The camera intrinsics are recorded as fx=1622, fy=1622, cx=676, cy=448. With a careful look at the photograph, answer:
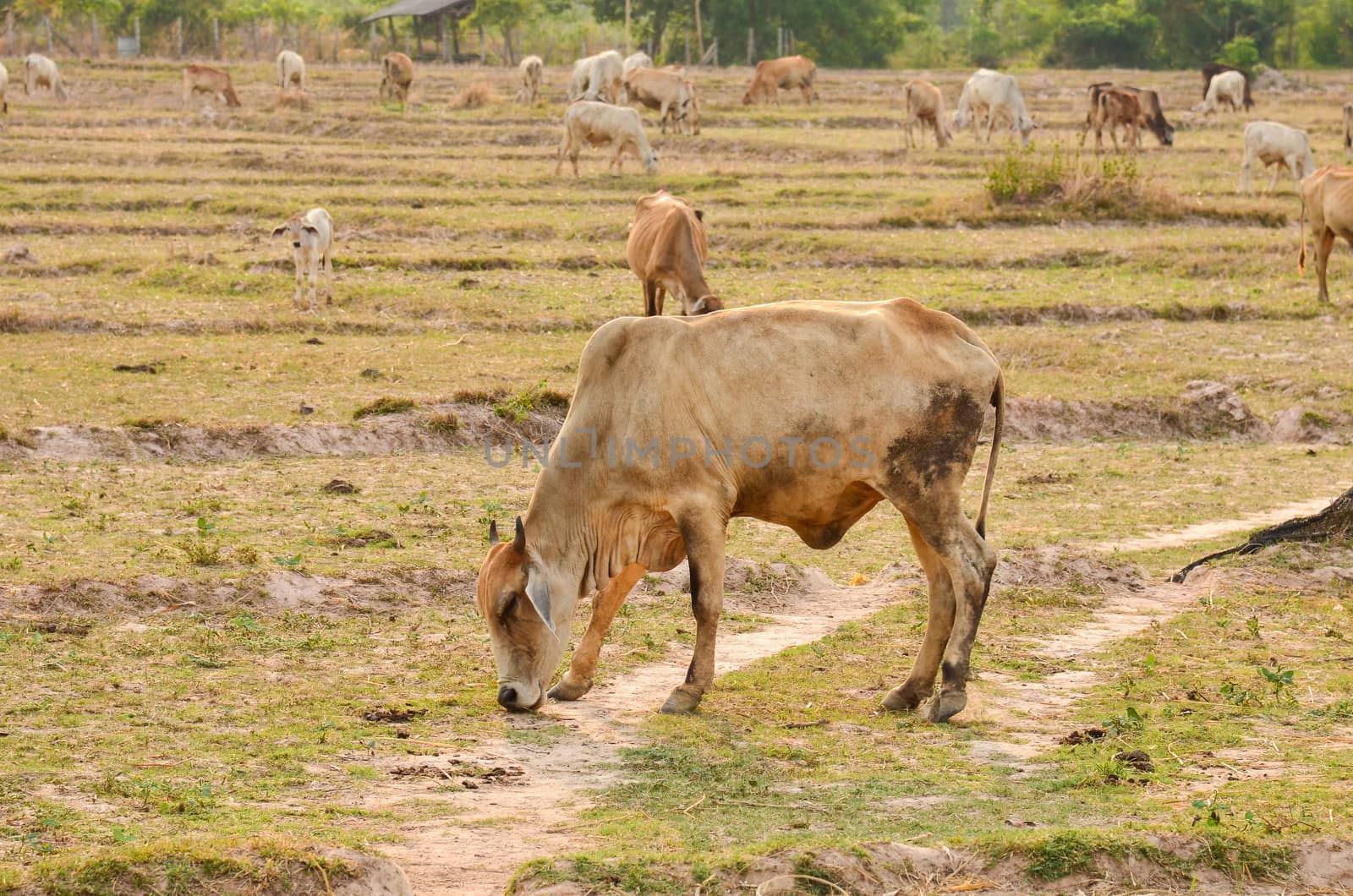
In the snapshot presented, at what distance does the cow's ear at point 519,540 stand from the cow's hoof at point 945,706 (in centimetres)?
198

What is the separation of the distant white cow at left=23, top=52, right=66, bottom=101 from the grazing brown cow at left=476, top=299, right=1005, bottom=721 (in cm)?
3645

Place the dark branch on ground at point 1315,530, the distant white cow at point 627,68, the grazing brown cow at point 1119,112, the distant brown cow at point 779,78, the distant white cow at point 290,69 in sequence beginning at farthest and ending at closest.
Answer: the distant brown cow at point 779,78 → the distant white cow at point 290,69 → the distant white cow at point 627,68 → the grazing brown cow at point 1119,112 → the dark branch on ground at point 1315,530

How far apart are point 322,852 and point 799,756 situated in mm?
2165

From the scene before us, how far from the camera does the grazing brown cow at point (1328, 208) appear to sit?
64.3 ft

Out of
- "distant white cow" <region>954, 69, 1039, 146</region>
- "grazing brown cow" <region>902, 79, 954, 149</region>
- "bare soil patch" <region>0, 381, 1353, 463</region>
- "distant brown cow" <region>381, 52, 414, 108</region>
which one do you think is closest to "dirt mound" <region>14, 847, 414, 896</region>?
"bare soil patch" <region>0, 381, 1353, 463</region>

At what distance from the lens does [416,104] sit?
132 ft

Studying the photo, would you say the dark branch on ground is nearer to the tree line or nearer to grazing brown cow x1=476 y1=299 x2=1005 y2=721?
grazing brown cow x1=476 y1=299 x2=1005 y2=721

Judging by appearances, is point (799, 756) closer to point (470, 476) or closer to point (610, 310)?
point (470, 476)

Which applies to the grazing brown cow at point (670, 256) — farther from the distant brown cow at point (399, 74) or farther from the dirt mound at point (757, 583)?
the distant brown cow at point (399, 74)

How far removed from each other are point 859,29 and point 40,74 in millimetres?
29111

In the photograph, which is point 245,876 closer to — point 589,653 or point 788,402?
point 589,653

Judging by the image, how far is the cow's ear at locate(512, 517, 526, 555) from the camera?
716 cm

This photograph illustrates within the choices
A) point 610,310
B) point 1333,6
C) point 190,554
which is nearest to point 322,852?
point 190,554

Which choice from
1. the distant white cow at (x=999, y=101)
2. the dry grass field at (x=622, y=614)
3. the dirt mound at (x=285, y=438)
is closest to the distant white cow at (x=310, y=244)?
the dry grass field at (x=622, y=614)
